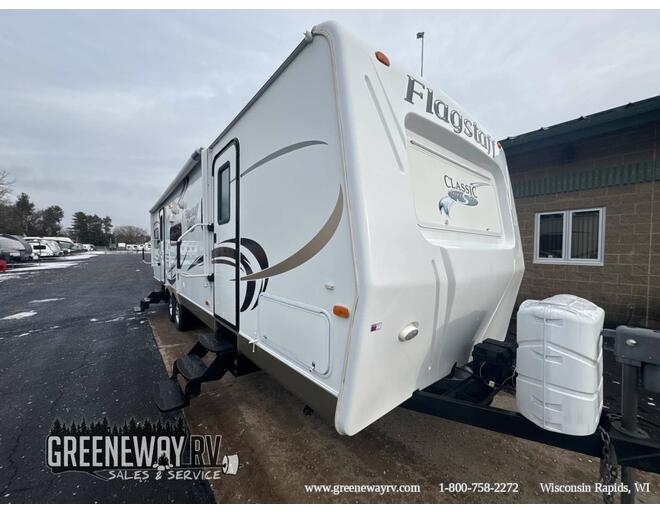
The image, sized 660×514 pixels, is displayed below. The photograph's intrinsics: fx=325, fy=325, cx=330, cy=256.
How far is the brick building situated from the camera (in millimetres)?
5262

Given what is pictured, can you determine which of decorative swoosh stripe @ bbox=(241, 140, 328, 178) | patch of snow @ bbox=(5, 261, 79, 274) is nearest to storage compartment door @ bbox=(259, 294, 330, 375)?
decorative swoosh stripe @ bbox=(241, 140, 328, 178)

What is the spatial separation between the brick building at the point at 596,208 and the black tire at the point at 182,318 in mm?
6840

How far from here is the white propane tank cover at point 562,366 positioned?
1690mm

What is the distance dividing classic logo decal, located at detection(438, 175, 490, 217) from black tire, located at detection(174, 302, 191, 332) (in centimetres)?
500

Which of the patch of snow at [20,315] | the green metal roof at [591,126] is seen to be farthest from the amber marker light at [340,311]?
the patch of snow at [20,315]

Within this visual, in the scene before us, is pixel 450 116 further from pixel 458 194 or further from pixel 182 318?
pixel 182 318

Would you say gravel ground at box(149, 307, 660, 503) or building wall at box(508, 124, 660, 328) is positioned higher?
building wall at box(508, 124, 660, 328)

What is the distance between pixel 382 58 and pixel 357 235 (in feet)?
3.73

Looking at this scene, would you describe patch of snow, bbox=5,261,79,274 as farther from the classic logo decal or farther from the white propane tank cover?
the white propane tank cover

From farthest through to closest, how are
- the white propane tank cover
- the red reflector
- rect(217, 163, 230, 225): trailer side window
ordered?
rect(217, 163, 230, 225): trailer side window < the red reflector < the white propane tank cover

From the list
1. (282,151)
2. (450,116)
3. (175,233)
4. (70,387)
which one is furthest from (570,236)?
(70,387)

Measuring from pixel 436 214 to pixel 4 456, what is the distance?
3898 millimetres

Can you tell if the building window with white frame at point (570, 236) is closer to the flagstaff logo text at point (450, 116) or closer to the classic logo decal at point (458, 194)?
the flagstaff logo text at point (450, 116)

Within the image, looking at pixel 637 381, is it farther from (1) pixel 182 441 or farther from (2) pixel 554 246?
(2) pixel 554 246
